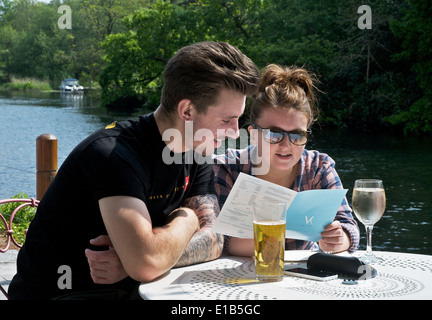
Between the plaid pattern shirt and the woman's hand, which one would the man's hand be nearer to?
the woman's hand

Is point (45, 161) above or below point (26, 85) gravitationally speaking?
below

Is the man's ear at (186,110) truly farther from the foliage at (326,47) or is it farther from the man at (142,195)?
the foliage at (326,47)

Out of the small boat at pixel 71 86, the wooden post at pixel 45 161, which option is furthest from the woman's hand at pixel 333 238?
the small boat at pixel 71 86

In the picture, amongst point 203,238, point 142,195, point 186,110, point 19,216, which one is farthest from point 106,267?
point 19,216

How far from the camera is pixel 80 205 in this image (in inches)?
71.3

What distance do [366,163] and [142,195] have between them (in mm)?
13240

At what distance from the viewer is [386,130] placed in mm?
21859

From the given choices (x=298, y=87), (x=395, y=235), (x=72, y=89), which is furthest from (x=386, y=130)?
(x=72, y=89)

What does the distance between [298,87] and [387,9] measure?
20775mm

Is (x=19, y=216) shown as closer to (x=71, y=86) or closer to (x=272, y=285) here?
(x=272, y=285)

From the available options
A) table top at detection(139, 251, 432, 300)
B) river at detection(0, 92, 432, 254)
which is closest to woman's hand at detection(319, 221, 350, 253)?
table top at detection(139, 251, 432, 300)

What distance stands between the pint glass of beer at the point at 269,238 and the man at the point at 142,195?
0.24 m

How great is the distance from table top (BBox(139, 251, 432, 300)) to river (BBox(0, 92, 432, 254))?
367 cm

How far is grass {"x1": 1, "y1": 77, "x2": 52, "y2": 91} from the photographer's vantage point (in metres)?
53.2
